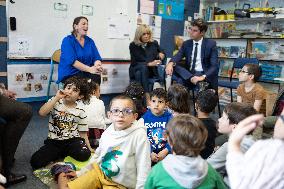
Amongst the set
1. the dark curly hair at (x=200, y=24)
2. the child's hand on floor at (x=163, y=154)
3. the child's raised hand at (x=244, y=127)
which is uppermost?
the dark curly hair at (x=200, y=24)

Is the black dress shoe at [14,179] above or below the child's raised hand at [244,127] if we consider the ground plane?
below

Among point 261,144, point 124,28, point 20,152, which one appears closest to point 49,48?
point 124,28

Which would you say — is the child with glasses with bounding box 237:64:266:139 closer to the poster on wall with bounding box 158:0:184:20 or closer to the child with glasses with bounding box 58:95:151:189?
the child with glasses with bounding box 58:95:151:189

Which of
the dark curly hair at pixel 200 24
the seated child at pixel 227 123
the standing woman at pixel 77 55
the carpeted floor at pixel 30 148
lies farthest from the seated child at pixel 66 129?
the dark curly hair at pixel 200 24

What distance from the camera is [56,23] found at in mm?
3898

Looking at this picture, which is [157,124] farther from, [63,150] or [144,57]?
[144,57]

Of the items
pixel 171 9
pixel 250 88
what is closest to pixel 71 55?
pixel 250 88

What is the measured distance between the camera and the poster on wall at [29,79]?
361 centimetres

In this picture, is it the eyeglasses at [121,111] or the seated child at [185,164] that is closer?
the seated child at [185,164]

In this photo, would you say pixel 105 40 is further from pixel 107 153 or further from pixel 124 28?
Result: pixel 107 153

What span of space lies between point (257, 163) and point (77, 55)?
2.81m

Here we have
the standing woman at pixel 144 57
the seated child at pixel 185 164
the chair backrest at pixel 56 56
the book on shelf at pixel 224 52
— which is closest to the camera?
the seated child at pixel 185 164

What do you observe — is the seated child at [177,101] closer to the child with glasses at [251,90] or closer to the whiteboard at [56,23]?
the child with glasses at [251,90]

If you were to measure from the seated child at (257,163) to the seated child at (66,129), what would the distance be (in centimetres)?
157
